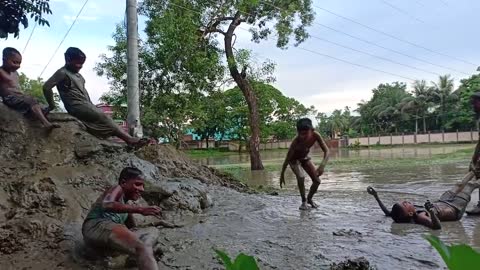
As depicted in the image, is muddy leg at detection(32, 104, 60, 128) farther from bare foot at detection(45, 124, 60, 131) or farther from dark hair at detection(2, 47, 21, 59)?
dark hair at detection(2, 47, 21, 59)

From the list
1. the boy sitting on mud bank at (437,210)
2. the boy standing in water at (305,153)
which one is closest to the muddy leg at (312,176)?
the boy standing in water at (305,153)

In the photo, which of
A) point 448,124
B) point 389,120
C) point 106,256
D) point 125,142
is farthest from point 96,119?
point 389,120

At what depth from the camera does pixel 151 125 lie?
71.5 ft

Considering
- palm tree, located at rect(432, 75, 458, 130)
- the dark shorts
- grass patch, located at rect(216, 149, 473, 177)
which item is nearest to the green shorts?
the dark shorts

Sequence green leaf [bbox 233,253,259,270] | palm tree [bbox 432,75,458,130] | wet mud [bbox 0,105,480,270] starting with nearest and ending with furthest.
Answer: green leaf [bbox 233,253,259,270] < wet mud [bbox 0,105,480,270] < palm tree [bbox 432,75,458,130]

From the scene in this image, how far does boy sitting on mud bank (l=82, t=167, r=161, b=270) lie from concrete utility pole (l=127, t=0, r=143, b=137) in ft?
15.1

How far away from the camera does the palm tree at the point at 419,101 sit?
5625cm

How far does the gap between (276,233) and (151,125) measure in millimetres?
16963

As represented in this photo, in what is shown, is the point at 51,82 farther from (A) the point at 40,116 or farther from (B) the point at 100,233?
(B) the point at 100,233

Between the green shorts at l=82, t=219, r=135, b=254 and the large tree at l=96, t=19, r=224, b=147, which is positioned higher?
the large tree at l=96, t=19, r=224, b=147

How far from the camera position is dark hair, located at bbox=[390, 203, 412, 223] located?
20.6ft

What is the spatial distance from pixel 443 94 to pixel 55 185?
55.8 meters

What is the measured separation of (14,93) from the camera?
20.6 feet

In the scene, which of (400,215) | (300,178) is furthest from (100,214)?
(300,178)
